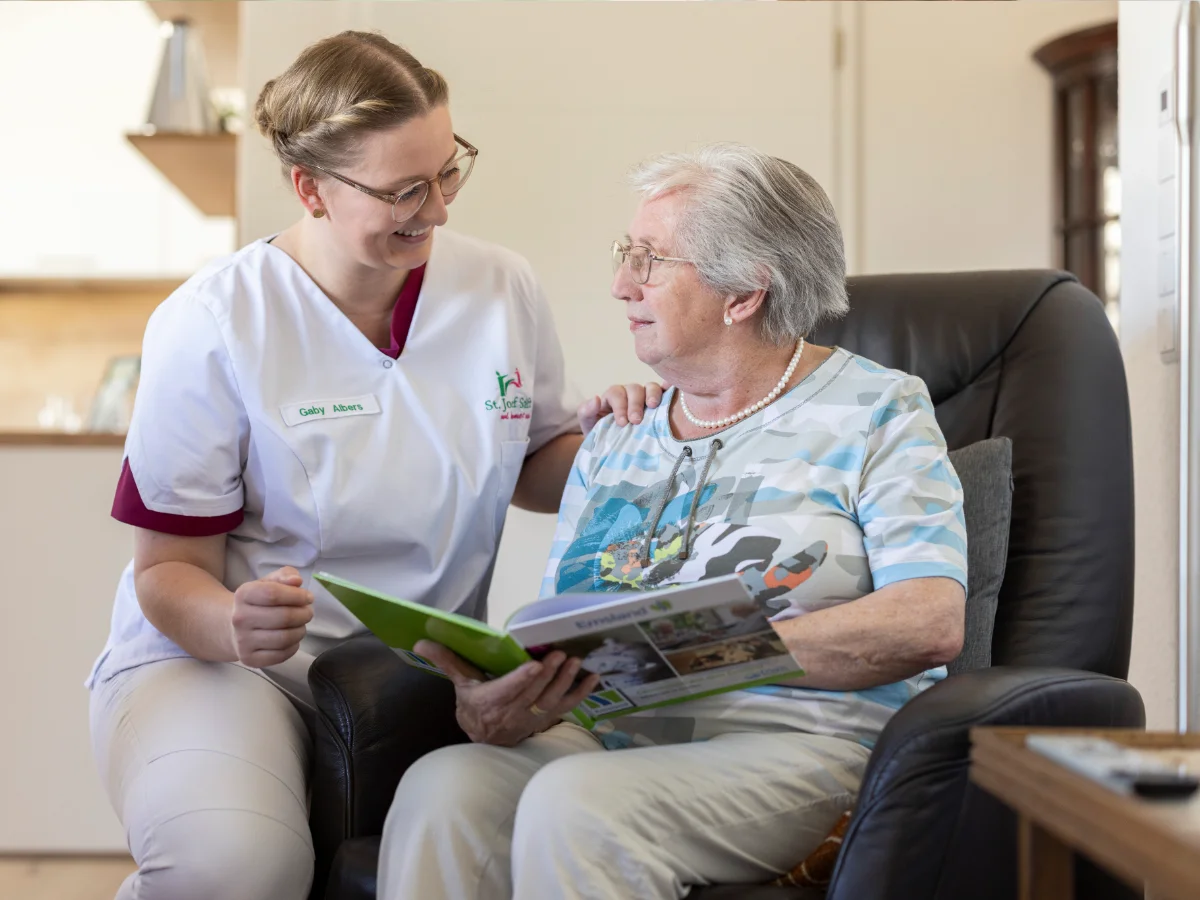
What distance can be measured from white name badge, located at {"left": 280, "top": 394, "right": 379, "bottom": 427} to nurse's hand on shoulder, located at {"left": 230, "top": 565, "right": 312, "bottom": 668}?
0.32 meters

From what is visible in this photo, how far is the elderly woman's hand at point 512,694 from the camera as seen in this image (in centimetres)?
117

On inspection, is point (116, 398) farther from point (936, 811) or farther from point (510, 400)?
point (936, 811)

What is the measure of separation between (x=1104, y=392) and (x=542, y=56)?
171cm

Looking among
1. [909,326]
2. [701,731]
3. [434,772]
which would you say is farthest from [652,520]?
[909,326]

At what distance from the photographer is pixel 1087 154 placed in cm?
340

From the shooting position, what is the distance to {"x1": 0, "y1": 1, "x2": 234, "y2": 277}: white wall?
4.84 m

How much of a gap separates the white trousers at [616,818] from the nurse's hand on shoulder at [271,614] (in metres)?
0.19

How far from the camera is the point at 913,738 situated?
41.7 inches

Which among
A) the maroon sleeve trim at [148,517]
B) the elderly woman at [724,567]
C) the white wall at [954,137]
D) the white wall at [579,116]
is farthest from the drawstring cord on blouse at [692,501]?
the white wall at [954,137]

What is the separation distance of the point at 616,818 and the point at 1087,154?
113 inches

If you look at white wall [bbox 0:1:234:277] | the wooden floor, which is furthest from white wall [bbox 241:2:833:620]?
white wall [bbox 0:1:234:277]

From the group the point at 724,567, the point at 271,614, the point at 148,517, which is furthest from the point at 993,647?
the point at 148,517

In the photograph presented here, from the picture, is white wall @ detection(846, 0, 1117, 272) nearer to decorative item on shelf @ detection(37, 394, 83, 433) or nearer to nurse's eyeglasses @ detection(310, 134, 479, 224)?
nurse's eyeglasses @ detection(310, 134, 479, 224)

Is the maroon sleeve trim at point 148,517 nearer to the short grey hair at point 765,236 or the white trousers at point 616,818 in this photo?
the white trousers at point 616,818
